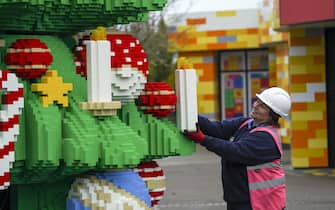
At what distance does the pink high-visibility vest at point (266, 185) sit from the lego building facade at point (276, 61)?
22.2 ft

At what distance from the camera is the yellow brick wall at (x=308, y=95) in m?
13.0

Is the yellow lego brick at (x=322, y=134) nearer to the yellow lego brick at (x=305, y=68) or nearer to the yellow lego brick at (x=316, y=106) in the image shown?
the yellow lego brick at (x=316, y=106)

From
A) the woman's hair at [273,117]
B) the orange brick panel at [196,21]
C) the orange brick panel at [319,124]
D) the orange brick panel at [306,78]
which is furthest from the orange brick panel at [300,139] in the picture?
the orange brick panel at [196,21]

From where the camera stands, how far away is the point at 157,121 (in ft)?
14.7

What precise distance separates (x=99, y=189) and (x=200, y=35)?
55.6 ft

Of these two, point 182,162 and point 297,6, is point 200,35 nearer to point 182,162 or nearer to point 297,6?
point 182,162

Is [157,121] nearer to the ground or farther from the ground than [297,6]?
nearer to the ground

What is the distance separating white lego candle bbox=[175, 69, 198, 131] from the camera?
440cm

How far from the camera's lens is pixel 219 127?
508 centimetres

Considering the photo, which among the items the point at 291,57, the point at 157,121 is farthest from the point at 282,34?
the point at 157,121

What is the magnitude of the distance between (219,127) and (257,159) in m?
0.54

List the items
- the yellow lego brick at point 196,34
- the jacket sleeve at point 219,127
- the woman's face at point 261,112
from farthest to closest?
the yellow lego brick at point 196,34 < the jacket sleeve at point 219,127 < the woman's face at point 261,112

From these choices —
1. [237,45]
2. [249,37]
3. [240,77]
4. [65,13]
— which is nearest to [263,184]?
[65,13]

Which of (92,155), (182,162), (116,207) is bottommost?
(182,162)
